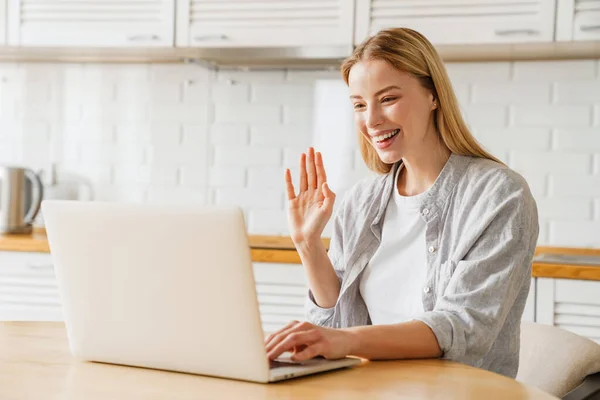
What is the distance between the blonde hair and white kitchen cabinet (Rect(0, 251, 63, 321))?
6.19 feet

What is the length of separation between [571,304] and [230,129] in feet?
5.46

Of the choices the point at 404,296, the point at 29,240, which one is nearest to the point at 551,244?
the point at 404,296

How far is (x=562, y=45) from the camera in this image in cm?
309

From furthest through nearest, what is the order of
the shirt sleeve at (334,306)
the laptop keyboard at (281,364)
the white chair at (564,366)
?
the shirt sleeve at (334,306)
the white chair at (564,366)
the laptop keyboard at (281,364)

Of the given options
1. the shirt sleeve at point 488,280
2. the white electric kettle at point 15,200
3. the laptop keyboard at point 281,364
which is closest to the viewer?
the laptop keyboard at point 281,364

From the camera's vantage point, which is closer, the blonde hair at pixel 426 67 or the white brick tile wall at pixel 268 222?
the blonde hair at pixel 426 67

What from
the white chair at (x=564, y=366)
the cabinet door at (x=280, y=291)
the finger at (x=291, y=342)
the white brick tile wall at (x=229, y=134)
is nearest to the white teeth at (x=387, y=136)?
the white chair at (x=564, y=366)

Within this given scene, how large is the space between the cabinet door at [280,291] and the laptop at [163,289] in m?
1.73

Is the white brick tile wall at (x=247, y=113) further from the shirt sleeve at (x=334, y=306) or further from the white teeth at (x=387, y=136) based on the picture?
the white teeth at (x=387, y=136)

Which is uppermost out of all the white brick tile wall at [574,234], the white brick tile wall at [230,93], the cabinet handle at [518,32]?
the cabinet handle at [518,32]

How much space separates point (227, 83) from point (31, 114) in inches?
37.8

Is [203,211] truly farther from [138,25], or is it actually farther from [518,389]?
[138,25]

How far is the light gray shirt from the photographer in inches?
57.7

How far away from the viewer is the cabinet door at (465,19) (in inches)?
120
